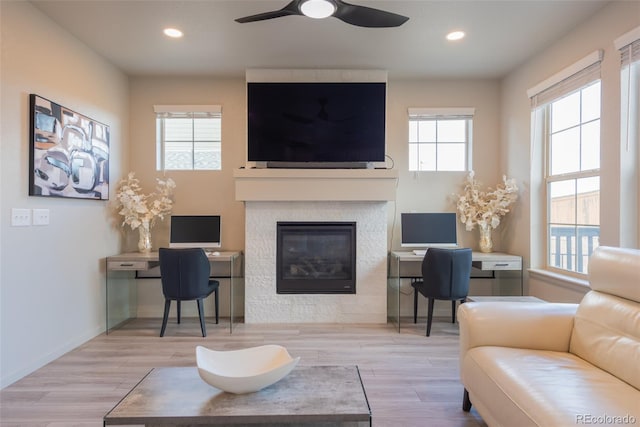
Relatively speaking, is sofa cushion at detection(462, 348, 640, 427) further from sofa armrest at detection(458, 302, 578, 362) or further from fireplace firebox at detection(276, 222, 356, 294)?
fireplace firebox at detection(276, 222, 356, 294)

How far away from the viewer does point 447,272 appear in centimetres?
334

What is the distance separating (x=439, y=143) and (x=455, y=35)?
1.38 m

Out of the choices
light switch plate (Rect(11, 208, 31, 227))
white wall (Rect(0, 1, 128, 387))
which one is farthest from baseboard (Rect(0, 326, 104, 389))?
light switch plate (Rect(11, 208, 31, 227))

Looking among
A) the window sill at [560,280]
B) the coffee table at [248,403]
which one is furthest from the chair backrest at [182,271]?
the window sill at [560,280]

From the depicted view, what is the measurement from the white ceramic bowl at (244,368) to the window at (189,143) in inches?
110

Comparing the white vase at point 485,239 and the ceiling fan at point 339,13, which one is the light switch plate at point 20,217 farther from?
the white vase at point 485,239

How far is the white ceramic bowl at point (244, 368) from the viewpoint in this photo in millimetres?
1488

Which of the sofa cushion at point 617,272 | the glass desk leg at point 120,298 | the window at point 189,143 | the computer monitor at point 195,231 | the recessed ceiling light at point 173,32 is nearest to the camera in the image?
the sofa cushion at point 617,272

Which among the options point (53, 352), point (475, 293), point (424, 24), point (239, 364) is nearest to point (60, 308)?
point (53, 352)

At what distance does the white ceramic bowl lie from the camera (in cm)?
149

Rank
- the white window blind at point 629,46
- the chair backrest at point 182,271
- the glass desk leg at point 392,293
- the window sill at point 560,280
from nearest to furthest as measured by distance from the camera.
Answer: the white window blind at point 629,46, the window sill at point 560,280, the chair backrest at point 182,271, the glass desk leg at point 392,293

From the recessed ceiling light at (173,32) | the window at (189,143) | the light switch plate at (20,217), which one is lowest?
the light switch plate at (20,217)

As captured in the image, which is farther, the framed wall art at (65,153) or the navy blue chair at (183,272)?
the navy blue chair at (183,272)

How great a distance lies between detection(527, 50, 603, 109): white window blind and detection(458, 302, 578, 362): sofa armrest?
1954mm
